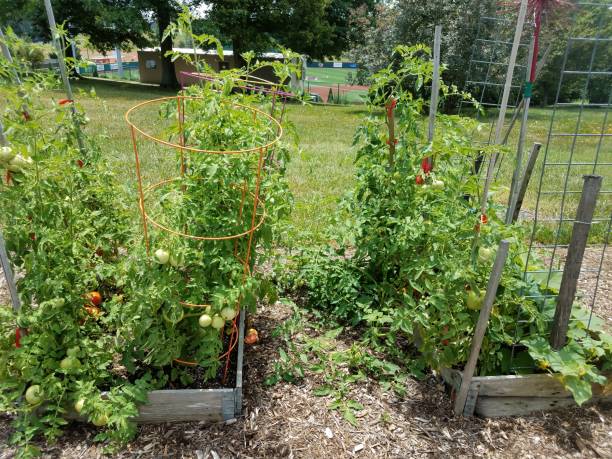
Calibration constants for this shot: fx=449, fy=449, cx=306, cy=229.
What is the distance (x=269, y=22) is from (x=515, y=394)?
19.6m

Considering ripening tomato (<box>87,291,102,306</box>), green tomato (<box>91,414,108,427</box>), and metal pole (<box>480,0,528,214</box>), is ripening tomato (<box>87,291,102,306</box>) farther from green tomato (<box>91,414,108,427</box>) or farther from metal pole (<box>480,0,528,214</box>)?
metal pole (<box>480,0,528,214</box>)

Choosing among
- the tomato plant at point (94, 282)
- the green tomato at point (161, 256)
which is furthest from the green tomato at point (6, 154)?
the green tomato at point (161, 256)

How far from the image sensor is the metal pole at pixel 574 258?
2127 mm

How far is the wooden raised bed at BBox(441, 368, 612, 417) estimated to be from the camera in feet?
7.55

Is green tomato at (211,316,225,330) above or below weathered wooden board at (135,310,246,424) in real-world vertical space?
above

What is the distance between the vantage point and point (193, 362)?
7.68 feet

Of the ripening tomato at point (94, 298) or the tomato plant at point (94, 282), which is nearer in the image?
the tomato plant at point (94, 282)

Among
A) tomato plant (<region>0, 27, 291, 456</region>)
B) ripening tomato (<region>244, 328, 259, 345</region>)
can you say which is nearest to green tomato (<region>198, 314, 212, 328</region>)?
tomato plant (<region>0, 27, 291, 456</region>)

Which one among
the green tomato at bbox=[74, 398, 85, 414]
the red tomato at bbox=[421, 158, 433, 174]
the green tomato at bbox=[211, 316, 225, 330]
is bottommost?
the green tomato at bbox=[74, 398, 85, 414]

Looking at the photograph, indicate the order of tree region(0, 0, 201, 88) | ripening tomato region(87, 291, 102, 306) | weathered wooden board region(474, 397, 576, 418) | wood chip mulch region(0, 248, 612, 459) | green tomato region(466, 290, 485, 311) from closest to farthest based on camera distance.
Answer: wood chip mulch region(0, 248, 612, 459) < green tomato region(466, 290, 485, 311) < weathered wooden board region(474, 397, 576, 418) < ripening tomato region(87, 291, 102, 306) < tree region(0, 0, 201, 88)

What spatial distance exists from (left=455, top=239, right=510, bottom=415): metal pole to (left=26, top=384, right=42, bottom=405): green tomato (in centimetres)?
201

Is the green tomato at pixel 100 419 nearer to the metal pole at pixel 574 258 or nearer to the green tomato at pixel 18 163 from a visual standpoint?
the green tomato at pixel 18 163

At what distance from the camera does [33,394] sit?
1986mm

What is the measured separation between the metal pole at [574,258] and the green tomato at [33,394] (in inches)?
98.2
